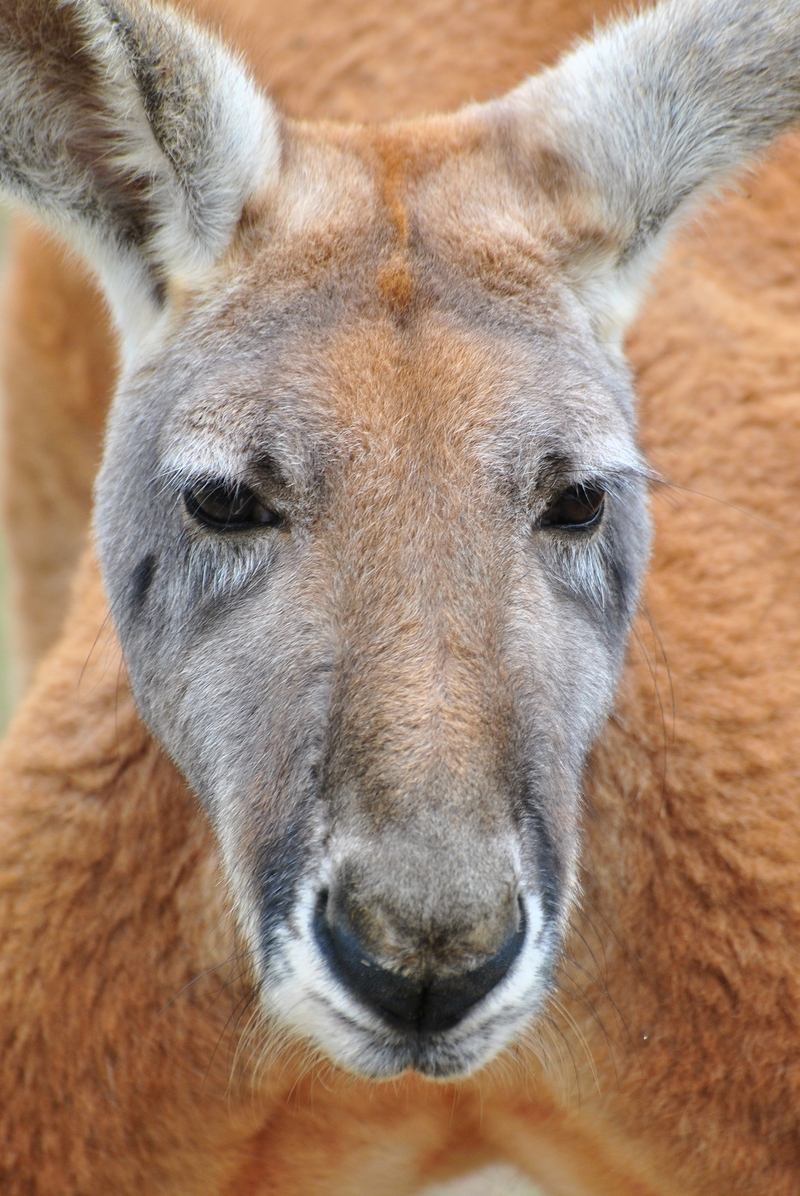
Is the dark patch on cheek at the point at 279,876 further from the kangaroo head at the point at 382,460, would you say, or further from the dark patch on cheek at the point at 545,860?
the dark patch on cheek at the point at 545,860

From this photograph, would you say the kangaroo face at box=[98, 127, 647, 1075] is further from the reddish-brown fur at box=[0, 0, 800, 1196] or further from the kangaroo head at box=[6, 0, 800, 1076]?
the reddish-brown fur at box=[0, 0, 800, 1196]

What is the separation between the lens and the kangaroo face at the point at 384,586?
2713mm

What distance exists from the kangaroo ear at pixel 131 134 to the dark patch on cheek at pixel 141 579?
658mm

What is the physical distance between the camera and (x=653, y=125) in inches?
138

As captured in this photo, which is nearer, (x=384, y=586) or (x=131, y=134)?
(x=384, y=586)

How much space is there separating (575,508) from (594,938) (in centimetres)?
126

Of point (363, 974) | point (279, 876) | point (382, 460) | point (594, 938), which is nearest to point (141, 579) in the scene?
point (382, 460)

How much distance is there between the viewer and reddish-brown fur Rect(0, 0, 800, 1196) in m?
3.78

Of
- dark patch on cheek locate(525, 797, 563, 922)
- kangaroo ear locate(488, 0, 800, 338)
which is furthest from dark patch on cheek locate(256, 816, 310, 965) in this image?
kangaroo ear locate(488, 0, 800, 338)

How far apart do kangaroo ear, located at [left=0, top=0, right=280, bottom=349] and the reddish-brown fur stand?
2.50 ft

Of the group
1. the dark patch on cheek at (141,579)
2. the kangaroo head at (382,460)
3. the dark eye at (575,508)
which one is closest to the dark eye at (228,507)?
the kangaroo head at (382,460)

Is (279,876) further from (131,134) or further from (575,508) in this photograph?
(131,134)

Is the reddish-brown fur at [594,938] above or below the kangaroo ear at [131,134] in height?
below

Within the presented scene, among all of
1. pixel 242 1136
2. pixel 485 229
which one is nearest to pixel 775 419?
pixel 485 229
